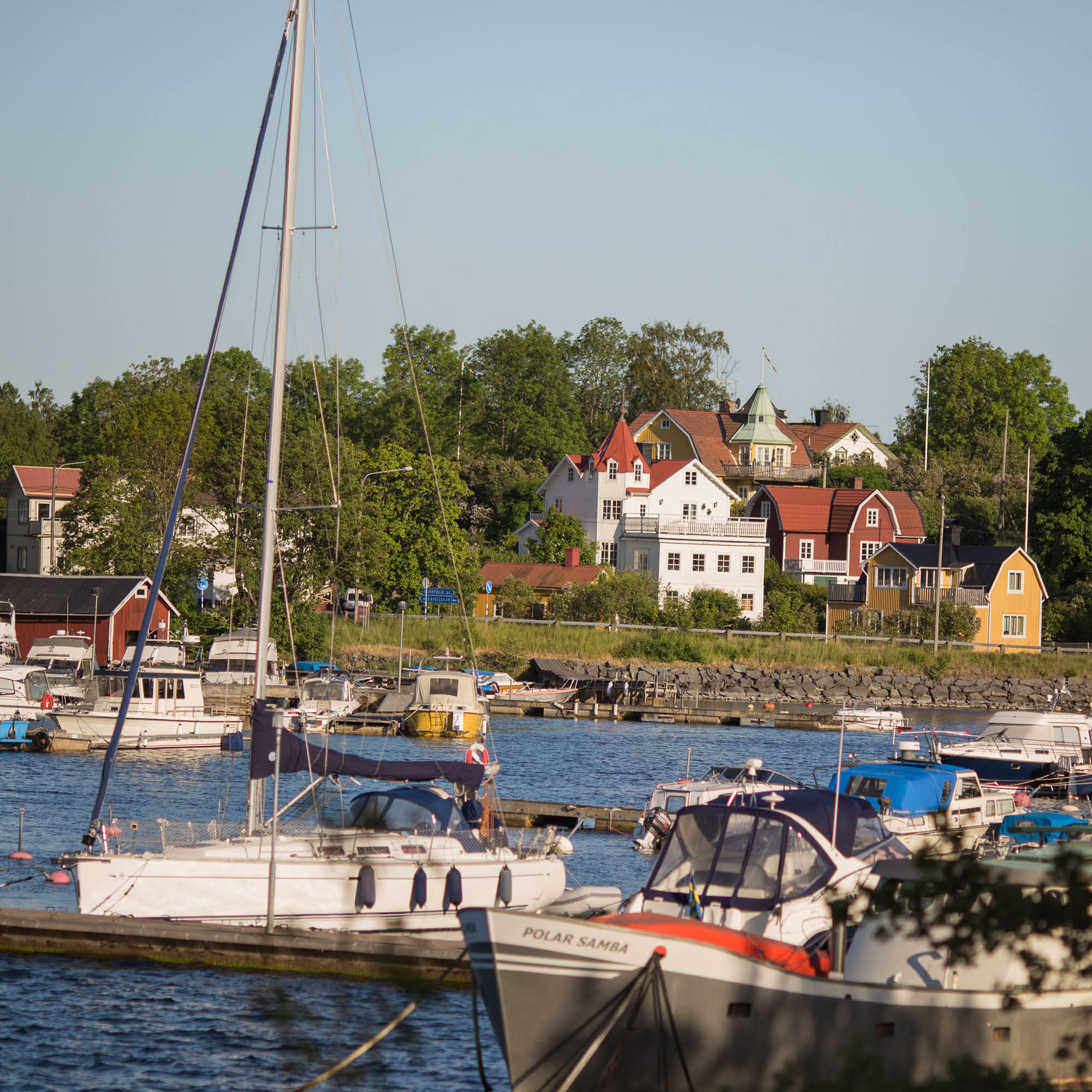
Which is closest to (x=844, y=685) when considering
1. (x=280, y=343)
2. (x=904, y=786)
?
(x=904, y=786)

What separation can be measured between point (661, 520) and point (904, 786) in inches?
2385

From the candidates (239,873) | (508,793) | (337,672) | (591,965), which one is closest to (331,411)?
(337,672)

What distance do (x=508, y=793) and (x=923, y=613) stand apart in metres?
53.1

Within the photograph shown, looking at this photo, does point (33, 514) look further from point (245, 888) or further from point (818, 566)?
point (245, 888)

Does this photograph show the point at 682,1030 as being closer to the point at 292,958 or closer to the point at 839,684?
the point at 292,958

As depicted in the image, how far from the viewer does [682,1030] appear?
41.3 ft

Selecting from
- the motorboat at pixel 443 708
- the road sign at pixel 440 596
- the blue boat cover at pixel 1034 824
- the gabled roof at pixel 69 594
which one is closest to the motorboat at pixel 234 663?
the gabled roof at pixel 69 594

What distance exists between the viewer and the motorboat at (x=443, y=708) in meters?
53.6

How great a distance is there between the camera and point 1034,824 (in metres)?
28.2

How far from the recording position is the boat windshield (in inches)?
632

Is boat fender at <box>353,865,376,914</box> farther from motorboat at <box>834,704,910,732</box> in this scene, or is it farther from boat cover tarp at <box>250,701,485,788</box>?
motorboat at <box>834,704,910,732</box>

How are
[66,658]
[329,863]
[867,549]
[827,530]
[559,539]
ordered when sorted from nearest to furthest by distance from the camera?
1. [329,863]
2. [66,658]
3. [559,539]
4. [827,530]
5. [867,549]

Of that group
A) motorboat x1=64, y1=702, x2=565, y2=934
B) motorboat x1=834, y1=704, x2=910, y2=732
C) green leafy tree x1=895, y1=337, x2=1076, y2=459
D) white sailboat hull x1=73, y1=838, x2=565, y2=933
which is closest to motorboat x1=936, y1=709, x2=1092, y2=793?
motorboat x1=834, y1=704, x2=910, y2=732

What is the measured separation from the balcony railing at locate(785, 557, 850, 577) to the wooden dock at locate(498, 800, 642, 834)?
2599 inches
